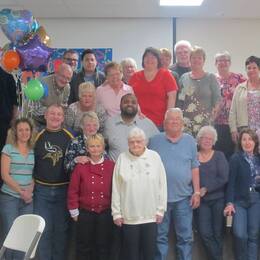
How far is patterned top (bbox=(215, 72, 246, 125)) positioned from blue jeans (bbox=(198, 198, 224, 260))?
1.07m

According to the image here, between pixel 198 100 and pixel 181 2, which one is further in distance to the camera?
pixel 181 2

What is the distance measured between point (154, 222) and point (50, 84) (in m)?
1.67

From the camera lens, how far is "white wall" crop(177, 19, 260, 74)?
24.8 feet

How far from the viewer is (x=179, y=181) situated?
10.8 feet

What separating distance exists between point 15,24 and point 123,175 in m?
1.71

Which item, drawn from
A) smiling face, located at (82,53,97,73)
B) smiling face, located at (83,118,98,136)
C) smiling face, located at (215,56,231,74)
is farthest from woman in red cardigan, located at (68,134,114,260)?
smiling face, located at (215,56,231,74)

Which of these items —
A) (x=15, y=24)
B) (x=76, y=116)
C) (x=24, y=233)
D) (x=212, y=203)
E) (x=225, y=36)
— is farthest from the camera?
(x=225, y=36)

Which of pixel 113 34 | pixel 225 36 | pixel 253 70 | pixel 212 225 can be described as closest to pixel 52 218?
pixel 212 225

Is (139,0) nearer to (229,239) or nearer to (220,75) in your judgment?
(220,75)

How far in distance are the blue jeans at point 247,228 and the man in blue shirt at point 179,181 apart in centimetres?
38

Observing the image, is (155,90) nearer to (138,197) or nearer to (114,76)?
(114,76)

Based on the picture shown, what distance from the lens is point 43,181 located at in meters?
3.30

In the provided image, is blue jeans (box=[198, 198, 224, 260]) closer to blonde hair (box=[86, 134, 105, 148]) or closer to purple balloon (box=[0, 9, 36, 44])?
blonde hair (box=[86, 134, 105, 148])

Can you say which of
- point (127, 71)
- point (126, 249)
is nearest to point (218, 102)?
point (127, 71)
